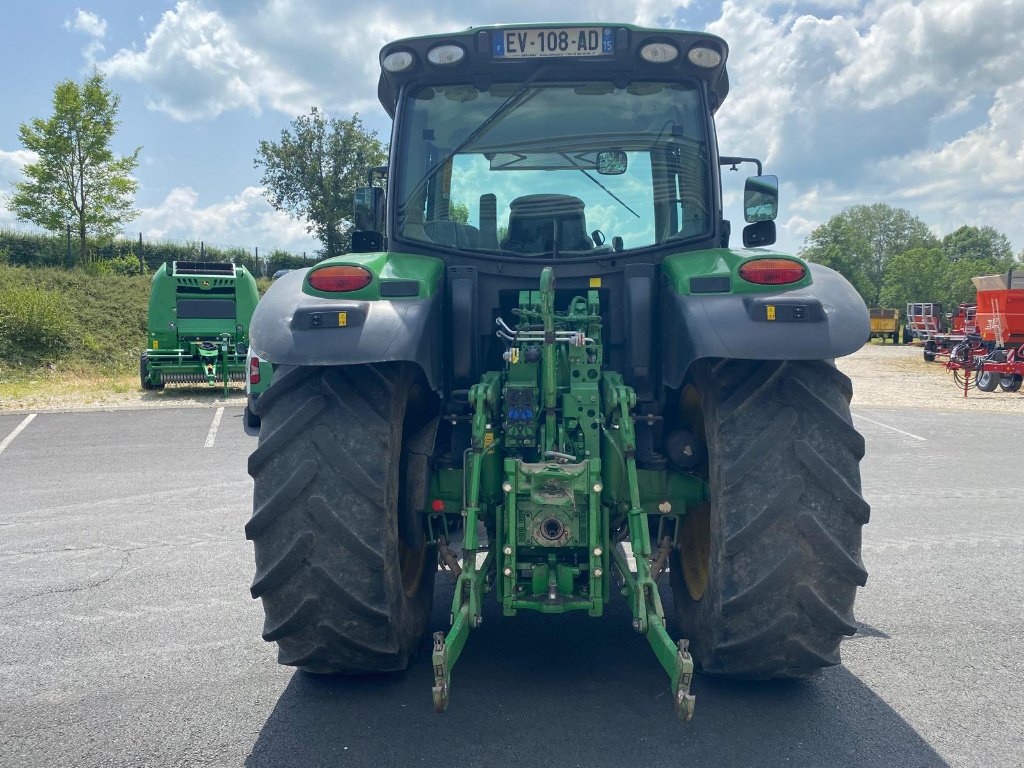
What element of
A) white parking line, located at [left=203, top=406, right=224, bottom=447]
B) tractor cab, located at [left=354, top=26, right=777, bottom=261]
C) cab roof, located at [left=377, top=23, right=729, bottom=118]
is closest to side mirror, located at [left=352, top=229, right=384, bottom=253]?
tractor cab, located at [left=354, top=26, right=777, bottom=261]

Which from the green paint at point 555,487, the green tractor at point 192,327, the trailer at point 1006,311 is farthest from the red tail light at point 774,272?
the trailer at point 1006,311

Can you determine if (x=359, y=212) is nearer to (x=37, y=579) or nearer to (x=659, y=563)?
(x=659, y=563)

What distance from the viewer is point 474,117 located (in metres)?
3.85

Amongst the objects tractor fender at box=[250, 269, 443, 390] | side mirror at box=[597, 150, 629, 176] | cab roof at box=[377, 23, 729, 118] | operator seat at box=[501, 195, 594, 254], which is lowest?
tractor fender at box=[250, 269, 443, 390]

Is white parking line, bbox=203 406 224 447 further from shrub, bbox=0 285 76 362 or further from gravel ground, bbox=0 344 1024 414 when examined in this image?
shrub, bbox=0 285 76 362

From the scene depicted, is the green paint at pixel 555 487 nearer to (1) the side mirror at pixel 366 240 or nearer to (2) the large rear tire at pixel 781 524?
(2) the large rear tire at pixel 781 524

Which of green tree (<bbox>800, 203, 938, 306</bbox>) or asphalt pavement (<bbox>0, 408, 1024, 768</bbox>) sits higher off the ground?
green tree (<bbox>800, 203, 938, 306</bbox>)

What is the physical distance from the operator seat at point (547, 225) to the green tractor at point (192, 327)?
42.8 ft

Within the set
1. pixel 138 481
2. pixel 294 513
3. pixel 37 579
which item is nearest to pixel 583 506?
pixel 294 513

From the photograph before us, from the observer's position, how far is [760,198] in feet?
13.7

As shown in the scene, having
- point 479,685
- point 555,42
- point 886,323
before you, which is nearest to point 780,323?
point 555,42

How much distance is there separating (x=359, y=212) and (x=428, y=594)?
88.9 inches

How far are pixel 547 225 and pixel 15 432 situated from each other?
404 inches

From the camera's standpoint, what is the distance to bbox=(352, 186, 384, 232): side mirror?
4.59 meters
